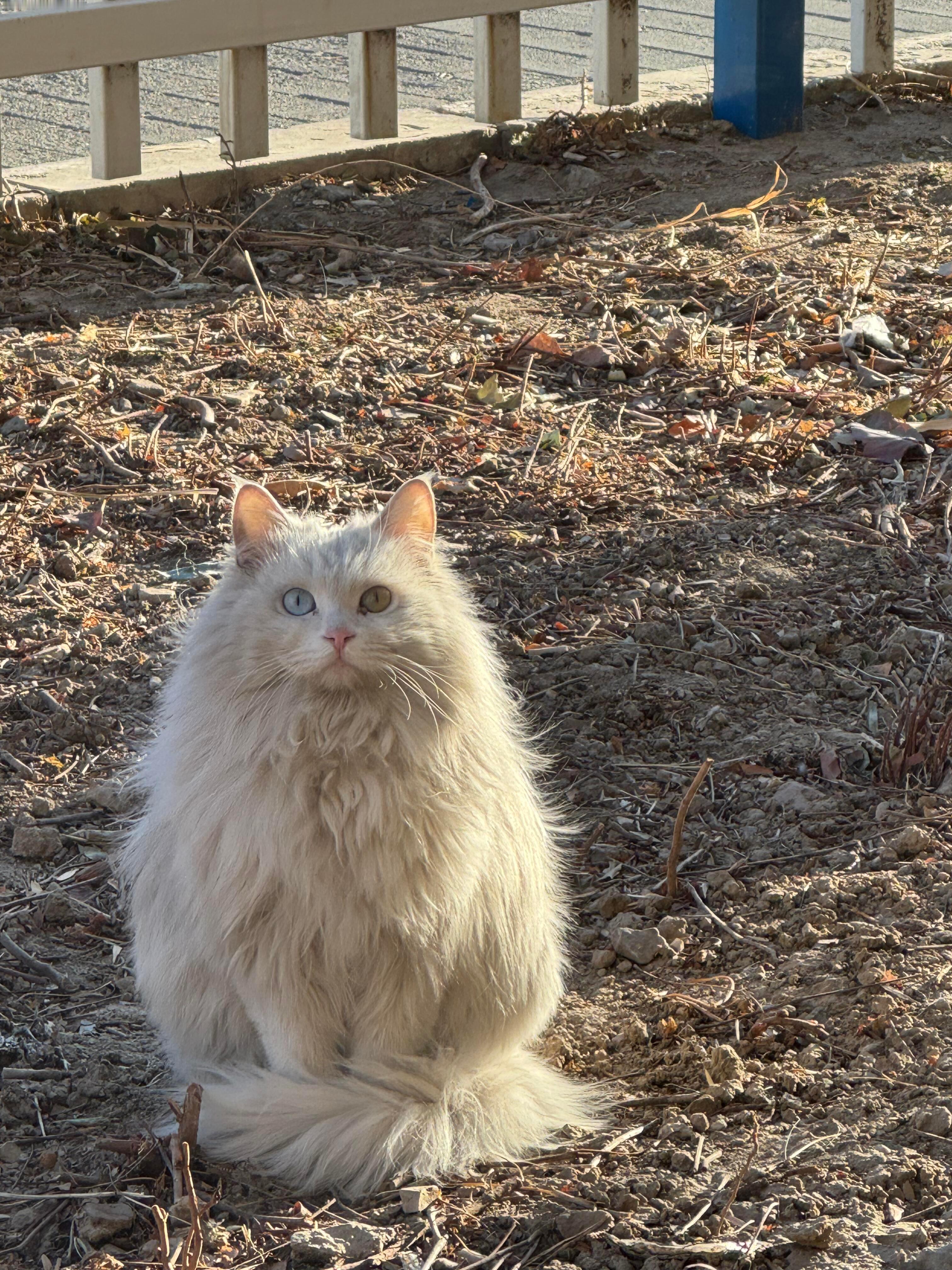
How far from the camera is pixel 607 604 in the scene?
4176mm

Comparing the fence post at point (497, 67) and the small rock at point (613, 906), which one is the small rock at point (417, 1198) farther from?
the fence post at point (497, 67)

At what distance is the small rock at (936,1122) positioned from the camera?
2.48 m

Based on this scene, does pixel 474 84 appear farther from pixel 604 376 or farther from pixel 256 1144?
pixel 256 1144

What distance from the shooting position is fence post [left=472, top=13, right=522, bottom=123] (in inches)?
267

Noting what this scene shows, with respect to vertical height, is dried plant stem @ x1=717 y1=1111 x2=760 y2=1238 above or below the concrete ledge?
below

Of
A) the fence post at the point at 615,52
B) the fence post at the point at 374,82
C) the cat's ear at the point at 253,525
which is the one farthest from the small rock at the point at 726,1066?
the fence post at the point at 615,52

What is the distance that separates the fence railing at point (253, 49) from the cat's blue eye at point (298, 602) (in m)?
4.12

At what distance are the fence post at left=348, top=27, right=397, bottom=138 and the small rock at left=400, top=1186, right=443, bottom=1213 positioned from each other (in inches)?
205

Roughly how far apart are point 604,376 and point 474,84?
228cm

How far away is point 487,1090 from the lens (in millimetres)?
2602

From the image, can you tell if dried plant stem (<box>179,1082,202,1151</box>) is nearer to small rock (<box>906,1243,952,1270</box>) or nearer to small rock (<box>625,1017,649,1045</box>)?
small rock (<box>625,1017,649,1045</box>)

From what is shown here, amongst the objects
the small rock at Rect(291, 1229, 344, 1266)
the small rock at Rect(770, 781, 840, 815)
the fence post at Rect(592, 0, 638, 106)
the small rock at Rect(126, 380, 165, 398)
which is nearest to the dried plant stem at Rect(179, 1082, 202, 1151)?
the small rock at Rect(291, 1229, 344, 1266)

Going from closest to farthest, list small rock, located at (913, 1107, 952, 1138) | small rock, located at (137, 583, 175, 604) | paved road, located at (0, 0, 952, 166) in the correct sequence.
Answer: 1. small rock, located at (913, 1107, 952, 1138)
2. small rock, located at (137, 583, 175, 604)
3. paved road, located at (0, 0, 952, 166)

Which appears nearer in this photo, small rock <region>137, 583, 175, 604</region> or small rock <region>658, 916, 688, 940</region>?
small rock <region>658, 916, 688, 940</region>
